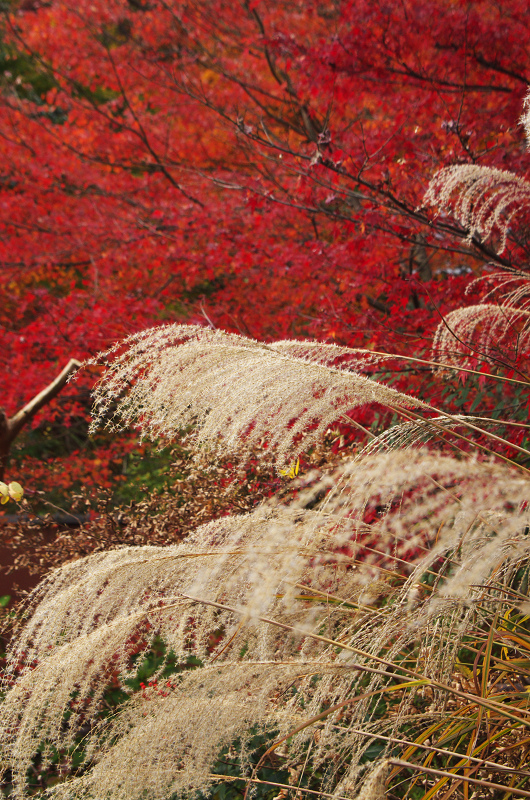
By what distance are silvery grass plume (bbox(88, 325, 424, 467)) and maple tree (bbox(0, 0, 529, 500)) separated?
1.55 m

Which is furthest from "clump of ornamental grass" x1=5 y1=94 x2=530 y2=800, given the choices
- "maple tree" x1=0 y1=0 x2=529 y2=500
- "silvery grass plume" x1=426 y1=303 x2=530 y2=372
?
"maple tree" x1=0 y1=0 x2=529 y2=500

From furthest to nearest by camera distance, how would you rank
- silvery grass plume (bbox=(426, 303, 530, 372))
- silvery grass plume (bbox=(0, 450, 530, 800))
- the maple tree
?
the maple tree < silvery grass plume (bbox=(426, 303, 530, 372)) < silvery grass plume (bbox=(0, 450, 530, 800))

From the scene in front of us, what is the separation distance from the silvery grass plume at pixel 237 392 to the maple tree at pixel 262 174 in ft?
5.08

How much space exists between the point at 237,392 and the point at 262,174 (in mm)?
4919

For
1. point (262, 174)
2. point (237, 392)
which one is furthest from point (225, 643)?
point (262, 174)

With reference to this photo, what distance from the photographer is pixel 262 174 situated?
19.1ft

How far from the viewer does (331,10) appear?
22.2ft

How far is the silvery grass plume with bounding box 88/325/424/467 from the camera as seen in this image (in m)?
1.39

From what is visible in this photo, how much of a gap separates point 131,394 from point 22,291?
8.23 metres

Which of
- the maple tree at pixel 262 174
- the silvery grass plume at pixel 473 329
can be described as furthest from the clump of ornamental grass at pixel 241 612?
the maple tree at pixel 262 174

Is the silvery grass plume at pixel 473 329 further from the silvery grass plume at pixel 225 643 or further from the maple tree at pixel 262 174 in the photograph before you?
the silvery grass plume at pixel 225 643

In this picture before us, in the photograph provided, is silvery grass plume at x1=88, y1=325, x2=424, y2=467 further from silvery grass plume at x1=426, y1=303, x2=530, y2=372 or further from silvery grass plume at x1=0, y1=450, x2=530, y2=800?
silvery grass plume at x1=426, y1=303, x2=530, y2=372

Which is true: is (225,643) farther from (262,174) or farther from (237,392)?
(262,174)

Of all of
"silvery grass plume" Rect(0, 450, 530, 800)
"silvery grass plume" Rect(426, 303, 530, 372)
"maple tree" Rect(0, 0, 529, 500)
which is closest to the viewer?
"silvery grass plume" Rect(0, 450, 530, 800)
